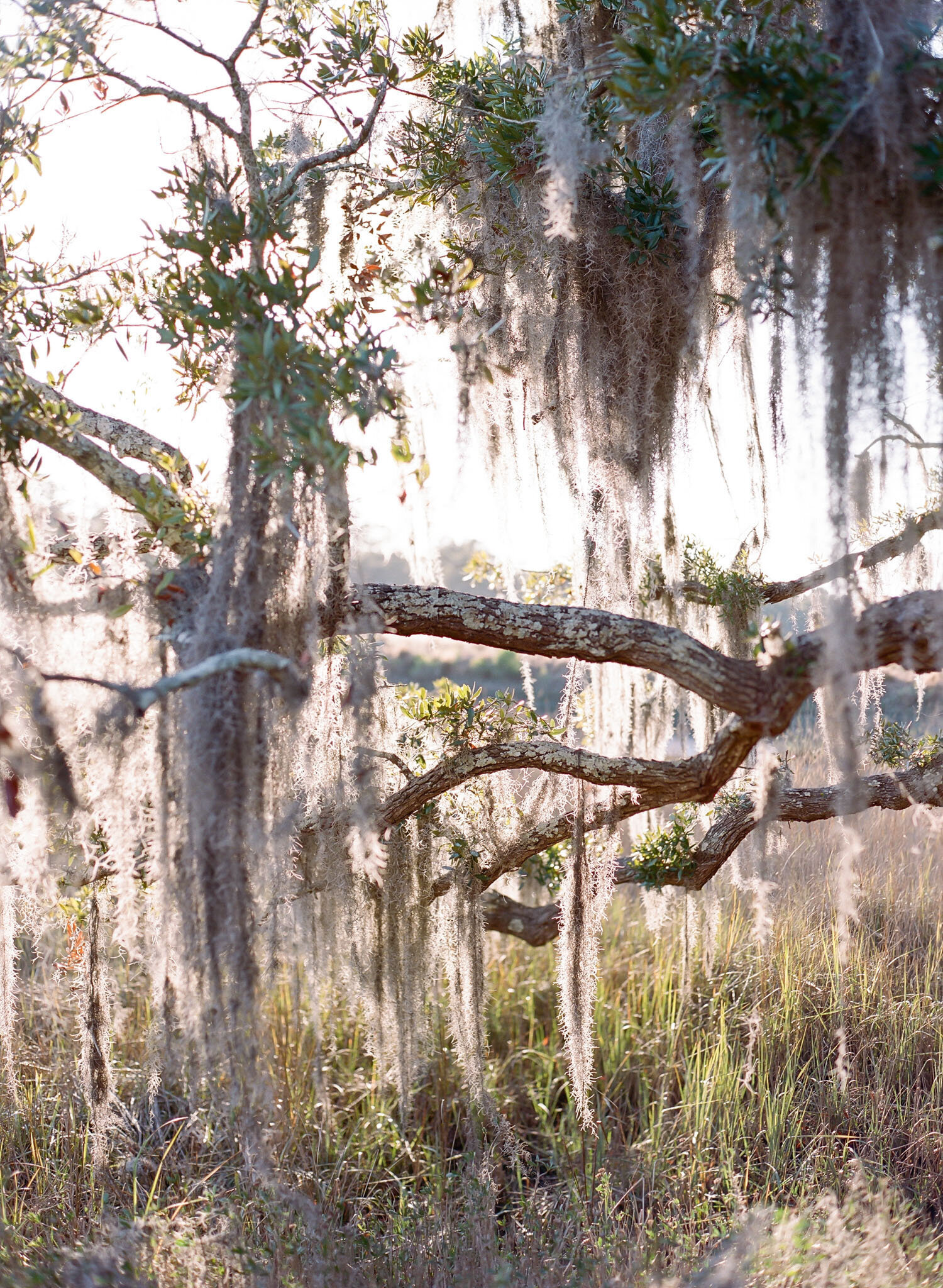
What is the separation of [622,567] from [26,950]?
422 cm

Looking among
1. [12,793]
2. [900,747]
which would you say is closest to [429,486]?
[12,793]

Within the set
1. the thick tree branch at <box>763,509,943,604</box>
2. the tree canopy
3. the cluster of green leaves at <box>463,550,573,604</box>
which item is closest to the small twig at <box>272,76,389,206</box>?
the tree canopy

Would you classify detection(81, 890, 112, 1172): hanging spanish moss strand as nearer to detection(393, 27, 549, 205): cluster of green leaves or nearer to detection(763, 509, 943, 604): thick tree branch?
detection(763, 509, 943, 604): thick tree branch

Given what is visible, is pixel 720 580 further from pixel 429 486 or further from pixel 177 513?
pixel 177 513

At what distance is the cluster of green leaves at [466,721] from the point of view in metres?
2.88

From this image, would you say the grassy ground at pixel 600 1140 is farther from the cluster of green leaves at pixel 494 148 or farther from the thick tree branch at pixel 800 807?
the cluster of green leaves at pixel 494 148

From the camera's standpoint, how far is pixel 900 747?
312 centimetres

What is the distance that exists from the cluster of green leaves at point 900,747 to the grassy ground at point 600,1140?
12.4 inches

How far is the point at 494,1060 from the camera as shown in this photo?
4.29 m

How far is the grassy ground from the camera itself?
2852mm

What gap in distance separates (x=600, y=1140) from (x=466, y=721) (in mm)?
1989

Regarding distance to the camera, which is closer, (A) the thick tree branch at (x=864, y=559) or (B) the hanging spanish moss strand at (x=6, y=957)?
(A) the thick tree branch at (x=864, y=559)

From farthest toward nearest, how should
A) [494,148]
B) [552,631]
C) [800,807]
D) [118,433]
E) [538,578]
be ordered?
[538,578] < [800,807] < [494,148] < [118,433] < [552,631]

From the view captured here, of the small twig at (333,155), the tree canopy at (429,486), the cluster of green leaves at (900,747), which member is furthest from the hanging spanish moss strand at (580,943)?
the small twig at (333,155)
